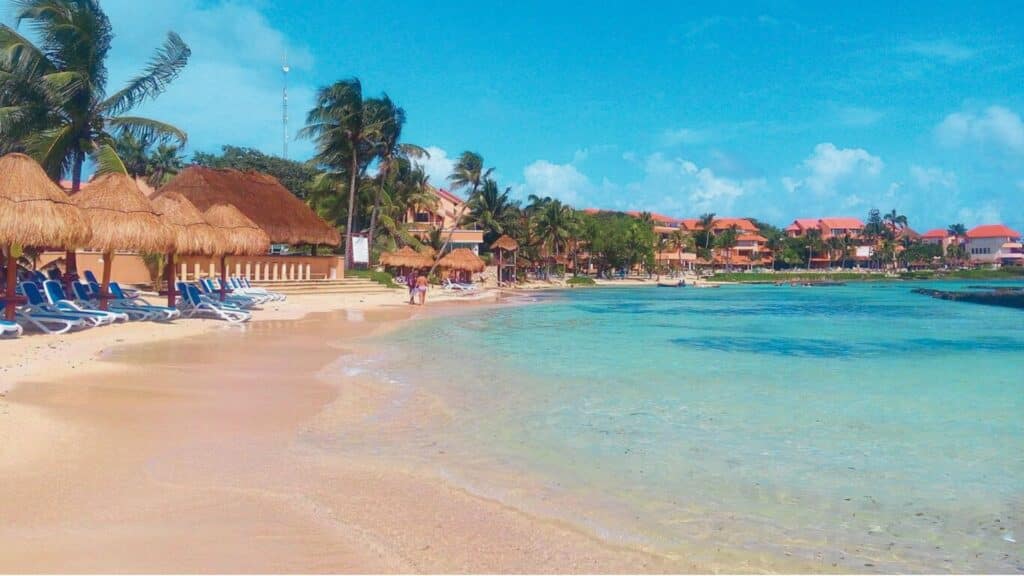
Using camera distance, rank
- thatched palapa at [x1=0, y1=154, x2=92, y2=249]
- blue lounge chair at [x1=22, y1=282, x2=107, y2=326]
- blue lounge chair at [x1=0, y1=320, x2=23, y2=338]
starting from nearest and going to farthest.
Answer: blue lounge chair at [x1=0, y1=320, x2=23, y2=338], thatched palapa at [x1=0, y1=154, x2=92, y2=249], blue lounge chair at [x1=22, y1=282, x2=107, y2=326]

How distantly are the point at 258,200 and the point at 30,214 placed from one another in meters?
15.5

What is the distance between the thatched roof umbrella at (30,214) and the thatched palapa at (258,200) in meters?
12.7

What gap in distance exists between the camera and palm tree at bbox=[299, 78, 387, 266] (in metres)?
30.2

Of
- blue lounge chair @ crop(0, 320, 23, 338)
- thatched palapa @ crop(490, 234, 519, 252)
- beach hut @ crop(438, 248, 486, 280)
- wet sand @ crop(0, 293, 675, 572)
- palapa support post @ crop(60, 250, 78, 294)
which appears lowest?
wet sand @ crop(0, 293, 675, 572)

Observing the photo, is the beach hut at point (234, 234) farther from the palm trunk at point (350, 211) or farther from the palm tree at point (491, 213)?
the palm tree at point (491, 213)

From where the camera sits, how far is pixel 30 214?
1100 cm

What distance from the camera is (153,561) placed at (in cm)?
338

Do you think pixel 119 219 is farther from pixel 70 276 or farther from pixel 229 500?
pixel 229 500

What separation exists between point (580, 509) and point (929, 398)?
21.2 ft

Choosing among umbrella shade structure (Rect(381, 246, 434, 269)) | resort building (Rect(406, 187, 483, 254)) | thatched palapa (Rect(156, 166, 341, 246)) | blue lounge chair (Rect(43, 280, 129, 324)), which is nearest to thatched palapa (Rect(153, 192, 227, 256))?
blue lounge chair (Rect(43, 280, 129, 324))

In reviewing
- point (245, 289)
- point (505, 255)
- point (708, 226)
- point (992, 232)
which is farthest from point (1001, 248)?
point (245, 289)

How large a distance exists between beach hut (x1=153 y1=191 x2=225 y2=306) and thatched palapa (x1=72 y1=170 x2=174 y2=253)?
0.63 meters

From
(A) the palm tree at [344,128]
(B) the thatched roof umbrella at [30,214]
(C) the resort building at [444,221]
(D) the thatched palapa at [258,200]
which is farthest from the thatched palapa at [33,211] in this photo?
(C) the resort building at [444,221]

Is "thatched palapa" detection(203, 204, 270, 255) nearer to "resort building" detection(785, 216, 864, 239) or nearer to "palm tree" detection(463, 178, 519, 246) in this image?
"palm tree" detection(463, 178, 519, 246)
